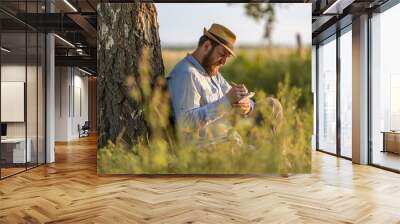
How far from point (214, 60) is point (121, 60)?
59.5 inches

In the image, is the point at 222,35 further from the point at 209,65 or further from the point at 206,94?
the point at 206,94

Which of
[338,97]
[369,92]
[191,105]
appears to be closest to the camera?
[191,105]

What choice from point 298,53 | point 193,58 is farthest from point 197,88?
point 298,53

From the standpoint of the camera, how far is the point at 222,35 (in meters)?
6.75

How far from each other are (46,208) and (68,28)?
211 inches

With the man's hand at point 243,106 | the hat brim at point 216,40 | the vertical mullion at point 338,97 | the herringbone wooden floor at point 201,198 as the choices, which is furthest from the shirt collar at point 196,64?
the vertical mullion at point 338,97

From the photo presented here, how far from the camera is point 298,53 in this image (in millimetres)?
6711

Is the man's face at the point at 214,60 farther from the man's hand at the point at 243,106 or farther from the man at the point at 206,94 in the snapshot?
the man's hand at the point at 243,106

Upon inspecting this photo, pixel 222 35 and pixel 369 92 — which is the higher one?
pixel 222 35

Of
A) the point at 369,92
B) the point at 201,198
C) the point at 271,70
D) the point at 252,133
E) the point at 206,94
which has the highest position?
the point at 271,70

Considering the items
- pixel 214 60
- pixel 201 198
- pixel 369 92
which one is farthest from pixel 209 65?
pixel 369 92

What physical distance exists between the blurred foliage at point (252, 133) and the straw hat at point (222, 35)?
249 millimetres

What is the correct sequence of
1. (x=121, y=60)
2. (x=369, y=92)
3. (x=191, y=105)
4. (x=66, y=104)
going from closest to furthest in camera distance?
1. (x=191, y=105)
2. (x=121, y=60)
3. (x=369, y=92)
4. (x=66, y=104)

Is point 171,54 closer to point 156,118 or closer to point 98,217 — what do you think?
point 156,118
